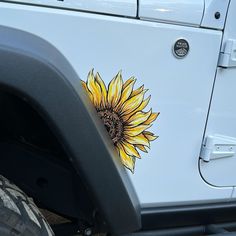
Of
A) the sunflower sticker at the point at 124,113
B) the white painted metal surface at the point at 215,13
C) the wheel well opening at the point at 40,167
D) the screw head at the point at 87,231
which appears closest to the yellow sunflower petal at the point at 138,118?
the sunflower sticker at the point at 124,113

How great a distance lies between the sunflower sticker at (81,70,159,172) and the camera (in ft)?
5.95

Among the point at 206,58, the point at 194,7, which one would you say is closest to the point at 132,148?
the point at 206,58

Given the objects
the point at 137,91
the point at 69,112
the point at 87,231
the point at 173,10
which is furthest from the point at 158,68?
the point at 87,231

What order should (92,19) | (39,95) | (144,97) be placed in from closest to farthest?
(39,95) → (92,19) → (144,97)

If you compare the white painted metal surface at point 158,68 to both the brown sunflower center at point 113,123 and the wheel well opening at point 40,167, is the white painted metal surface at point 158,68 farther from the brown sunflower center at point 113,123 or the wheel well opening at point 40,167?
the wheel well opening at point 40,167

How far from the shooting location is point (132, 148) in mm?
1934

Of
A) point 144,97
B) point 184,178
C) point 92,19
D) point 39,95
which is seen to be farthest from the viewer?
point 184,178

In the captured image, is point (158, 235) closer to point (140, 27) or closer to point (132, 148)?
point (132, 148)

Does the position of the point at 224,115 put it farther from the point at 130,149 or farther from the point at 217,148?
the point at 130,149

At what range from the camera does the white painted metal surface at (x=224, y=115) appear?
78.7 inches

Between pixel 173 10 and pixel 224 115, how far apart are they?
49 cm

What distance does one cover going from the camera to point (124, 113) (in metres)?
1.88

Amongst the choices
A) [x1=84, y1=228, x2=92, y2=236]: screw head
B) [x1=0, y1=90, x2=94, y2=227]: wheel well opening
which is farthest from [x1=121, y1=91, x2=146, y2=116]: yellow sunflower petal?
[x1=84, y1=228, x2=92, y2=236]: screw head

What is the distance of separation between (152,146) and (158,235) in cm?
43
